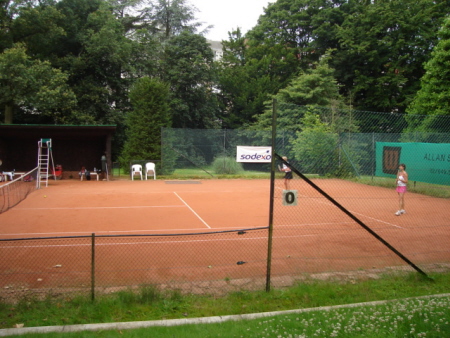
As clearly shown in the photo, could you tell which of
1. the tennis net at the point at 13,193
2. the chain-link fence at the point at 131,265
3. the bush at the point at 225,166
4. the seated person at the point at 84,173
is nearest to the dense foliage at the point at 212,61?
the bush at the point at 225,166

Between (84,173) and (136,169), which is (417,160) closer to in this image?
(136,169)

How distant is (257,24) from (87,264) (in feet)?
159

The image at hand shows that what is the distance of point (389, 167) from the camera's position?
16.8 metres

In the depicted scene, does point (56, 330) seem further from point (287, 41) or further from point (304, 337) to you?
point (287, 41)

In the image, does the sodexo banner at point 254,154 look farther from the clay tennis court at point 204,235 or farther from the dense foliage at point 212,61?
the clay tennis court at point 204,235

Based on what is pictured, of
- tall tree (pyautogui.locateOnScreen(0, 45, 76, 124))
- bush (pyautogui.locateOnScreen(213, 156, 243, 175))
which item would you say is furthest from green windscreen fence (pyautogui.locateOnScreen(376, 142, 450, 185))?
tall tree (pyautogui.locateOnScreen(0, 45, 76, 124))

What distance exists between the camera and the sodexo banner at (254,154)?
28141 mm

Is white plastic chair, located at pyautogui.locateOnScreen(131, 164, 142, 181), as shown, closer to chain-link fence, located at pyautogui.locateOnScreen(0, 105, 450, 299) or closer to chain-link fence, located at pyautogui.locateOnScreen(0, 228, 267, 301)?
chain-link fence, located at pyautogui.locateOnScreen(0, 105, 450, 299)

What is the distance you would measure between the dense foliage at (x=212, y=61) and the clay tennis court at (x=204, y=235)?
10.2 meters

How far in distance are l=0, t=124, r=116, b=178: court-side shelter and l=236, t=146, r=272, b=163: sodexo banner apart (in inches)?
354

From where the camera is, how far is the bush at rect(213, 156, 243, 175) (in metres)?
27.6

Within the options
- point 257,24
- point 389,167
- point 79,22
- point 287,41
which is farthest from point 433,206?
point 257,24

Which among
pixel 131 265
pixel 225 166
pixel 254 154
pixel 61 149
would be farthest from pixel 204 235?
pixel 61 149

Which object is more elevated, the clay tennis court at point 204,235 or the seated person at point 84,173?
the seated person at point 84,173
